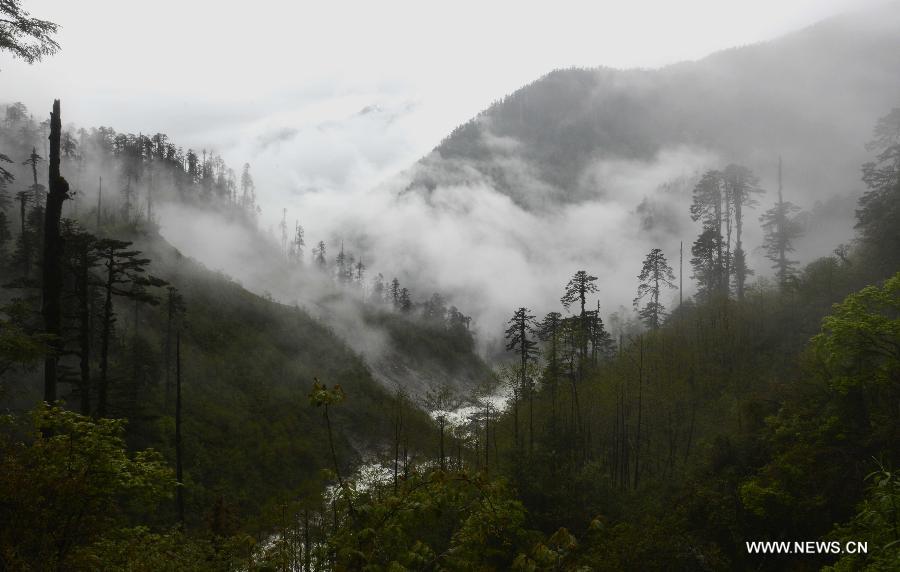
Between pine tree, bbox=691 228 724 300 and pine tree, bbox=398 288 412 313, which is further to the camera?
pine tree, bbox=398 288 412 313

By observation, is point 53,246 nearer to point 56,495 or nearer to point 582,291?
point 56,495

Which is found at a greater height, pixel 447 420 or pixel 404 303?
pixel 404 303

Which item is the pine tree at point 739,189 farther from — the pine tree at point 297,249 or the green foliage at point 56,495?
the pine tree at point 297,249

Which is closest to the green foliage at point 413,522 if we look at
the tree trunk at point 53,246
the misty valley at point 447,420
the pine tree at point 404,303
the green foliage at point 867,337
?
the misty valley at point 447,420

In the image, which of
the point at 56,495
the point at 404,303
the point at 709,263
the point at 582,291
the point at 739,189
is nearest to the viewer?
the point at 56,495

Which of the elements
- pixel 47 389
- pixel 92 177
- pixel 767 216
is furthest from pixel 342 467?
pixel 92 177

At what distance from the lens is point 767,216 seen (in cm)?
5500

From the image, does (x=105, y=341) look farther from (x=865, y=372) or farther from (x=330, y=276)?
(x=330, y=276)

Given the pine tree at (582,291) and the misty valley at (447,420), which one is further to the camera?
the pine tree at (582,291)

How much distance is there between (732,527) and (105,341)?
30.0 meters

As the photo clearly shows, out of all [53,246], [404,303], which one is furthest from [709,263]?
[404,303]

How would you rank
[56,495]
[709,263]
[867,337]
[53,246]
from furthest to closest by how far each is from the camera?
1. [709,263]
2. [867,337]
3. [53,246]
4. [56,495]

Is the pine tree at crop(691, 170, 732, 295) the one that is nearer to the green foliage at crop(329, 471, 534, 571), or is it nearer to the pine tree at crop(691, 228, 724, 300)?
the pine tree at crop(691, 228, 724, 300)

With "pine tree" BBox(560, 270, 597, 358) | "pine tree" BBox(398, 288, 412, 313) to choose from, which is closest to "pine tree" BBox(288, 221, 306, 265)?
"pine tree" BBox(398, 288, 412, 313)
